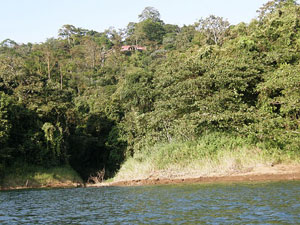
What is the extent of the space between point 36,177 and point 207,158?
19.7 m

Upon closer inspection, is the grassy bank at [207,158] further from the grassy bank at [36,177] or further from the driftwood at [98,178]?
the grassy bank at [36,177]

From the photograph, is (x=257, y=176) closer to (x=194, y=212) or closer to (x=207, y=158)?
(x=207, y=158)

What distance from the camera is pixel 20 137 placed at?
3838 centimetres

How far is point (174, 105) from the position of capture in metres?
31.9

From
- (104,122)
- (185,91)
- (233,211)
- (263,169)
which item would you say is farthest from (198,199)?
(104,122)

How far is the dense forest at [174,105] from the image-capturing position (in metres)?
26.7

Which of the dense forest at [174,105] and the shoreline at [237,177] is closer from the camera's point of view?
the shoreline at [237,177]

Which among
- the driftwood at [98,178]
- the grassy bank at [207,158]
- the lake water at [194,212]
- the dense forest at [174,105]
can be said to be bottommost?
the lake water at [194,212]

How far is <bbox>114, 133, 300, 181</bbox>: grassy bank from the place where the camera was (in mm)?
24422

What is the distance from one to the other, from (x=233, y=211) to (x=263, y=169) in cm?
1360

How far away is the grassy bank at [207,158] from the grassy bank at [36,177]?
921cm

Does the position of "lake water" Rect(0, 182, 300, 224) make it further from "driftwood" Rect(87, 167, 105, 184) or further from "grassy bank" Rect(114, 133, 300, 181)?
"driftwood" Rect(87, 167, 105, 184)

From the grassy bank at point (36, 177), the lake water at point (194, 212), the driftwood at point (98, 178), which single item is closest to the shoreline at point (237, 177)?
the lake water at point (194, 212)

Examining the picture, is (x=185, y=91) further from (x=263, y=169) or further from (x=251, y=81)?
(x=263, y=169)
